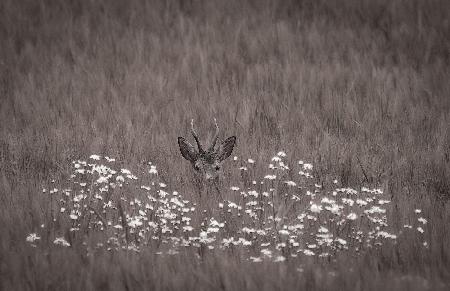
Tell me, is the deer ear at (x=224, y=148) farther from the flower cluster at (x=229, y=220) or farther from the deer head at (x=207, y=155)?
the flower cluster at (x=229, y=220)

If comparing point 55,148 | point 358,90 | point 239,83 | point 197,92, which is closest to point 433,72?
point 358,90

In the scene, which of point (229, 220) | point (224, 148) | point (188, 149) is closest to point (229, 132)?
point (224, 148)

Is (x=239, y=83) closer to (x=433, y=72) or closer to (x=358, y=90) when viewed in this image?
(x=358, y=90)

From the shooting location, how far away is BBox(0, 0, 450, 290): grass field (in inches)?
188

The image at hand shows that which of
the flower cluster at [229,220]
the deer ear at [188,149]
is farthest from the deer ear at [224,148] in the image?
the flower cluster at [229,220]

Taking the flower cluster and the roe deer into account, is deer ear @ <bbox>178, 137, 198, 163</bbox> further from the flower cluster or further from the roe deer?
the flower cluster

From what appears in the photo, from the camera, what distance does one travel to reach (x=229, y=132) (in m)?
8.09

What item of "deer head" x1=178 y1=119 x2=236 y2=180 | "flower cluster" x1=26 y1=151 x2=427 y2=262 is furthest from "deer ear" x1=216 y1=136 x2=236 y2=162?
"flower cluster" x1=26 y1=151 x2=427 y2=262

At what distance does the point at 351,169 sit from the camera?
271 inches

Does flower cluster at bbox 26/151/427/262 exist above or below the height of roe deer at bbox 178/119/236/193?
below

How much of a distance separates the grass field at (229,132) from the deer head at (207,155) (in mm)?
220

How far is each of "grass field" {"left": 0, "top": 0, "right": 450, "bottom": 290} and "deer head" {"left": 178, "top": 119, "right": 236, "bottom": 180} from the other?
22 centimetres

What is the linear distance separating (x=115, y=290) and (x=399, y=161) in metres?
3.97

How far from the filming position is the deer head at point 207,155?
254 inches
